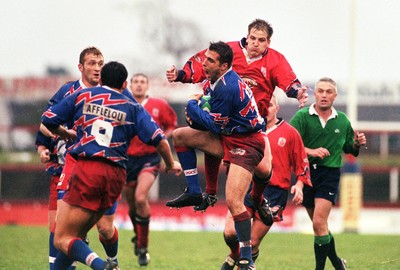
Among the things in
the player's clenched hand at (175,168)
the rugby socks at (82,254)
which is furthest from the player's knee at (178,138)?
the rugby socks at (82,254)

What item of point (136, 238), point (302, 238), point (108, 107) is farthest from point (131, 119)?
point (302, 238)

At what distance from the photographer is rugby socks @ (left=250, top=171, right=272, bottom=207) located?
10859 mm

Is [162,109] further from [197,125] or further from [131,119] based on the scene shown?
[131,119]

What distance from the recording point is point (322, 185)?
12.2 meters

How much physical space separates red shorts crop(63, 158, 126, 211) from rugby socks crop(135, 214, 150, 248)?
5.48 m

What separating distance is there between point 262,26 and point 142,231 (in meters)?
5.18

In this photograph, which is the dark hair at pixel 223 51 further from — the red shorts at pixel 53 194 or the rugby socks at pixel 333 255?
the rugby socks at pixel 333 255

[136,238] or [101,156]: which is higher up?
[101,156]

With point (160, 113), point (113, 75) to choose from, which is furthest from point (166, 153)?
point (160, 113)

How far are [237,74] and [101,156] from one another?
2.19 metres

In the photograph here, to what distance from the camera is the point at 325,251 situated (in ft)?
39.3

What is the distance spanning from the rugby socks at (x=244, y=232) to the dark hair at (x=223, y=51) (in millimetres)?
1612

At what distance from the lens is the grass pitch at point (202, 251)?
13.6 meters

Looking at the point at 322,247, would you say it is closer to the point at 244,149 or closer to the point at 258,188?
the point at 258,188
